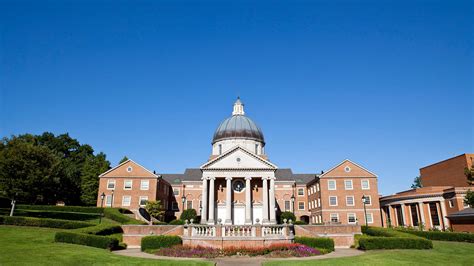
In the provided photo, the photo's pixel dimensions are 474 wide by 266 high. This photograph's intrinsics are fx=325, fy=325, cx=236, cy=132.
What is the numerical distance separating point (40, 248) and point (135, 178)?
36799 millimetres

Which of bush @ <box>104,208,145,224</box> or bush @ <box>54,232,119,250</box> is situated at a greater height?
bush @ <box>104,208,145,224</box>

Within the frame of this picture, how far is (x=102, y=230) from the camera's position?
1209 inches

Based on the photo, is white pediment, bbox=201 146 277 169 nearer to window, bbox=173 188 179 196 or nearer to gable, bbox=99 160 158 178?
gable, bbox=99 160 158 178

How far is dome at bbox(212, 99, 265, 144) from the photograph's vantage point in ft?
190

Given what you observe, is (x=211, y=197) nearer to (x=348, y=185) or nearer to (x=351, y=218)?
(x=348, y=185)

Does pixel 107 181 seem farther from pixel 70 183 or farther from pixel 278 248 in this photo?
pixel 278 248

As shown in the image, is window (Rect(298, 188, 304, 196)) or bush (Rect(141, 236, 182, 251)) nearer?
bush (Rect(141, 236, 182, 251))

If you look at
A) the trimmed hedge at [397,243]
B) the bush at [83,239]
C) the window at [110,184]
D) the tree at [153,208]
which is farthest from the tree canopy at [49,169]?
the trimmed hedge at [397,243]

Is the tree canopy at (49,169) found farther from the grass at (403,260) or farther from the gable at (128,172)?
the grass at (403,260)

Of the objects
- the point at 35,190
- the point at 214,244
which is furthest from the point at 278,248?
the point at 35,190

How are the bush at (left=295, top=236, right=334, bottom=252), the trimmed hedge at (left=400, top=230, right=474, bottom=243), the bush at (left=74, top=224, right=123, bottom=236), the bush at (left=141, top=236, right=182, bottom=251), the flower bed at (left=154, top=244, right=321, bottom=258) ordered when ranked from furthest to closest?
the trimmed hedge at (left=400, top=230, right=474, bottom=243)
the bush at (left=295, top=236, right=334, bottom=252)
the bush at (left=74, top=224, right=123, bottom=236)
the bush at (left=141, top=236, right=182, bottom=251)
the flower bed at (left=154, top=244, right=321, bottom=258)

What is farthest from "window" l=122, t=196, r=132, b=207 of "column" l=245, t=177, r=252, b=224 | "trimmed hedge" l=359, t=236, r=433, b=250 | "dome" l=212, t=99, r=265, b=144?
"trimmed hedge" l=359, t=236, r=433, b=250

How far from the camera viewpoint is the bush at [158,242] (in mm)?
28109

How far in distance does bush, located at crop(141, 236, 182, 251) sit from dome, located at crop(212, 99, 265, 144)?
30.6m
